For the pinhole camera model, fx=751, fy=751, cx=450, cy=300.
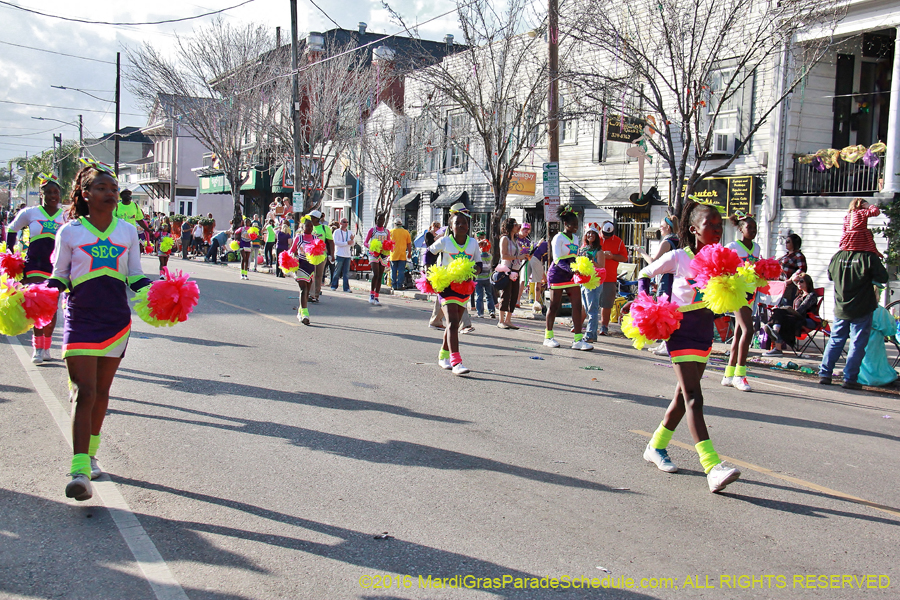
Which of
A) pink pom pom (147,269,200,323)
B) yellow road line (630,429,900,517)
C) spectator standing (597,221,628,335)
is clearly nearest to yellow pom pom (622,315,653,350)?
yellow road line (630,429,900,517)

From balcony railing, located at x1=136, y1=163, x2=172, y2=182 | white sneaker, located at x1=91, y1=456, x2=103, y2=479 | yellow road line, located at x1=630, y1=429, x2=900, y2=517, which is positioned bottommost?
yellow road line, located at x1=630, y1=429, x2=900, y2=517

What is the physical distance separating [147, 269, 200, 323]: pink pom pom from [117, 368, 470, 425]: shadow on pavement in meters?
2.15

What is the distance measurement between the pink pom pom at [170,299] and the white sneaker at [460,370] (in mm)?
4090

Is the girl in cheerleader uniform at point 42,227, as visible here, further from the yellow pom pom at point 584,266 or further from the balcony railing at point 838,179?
the balcony railing at point 838,179

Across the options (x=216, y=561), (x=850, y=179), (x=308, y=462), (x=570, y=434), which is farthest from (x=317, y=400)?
(x=850, y=179)

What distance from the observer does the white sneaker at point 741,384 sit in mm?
8531

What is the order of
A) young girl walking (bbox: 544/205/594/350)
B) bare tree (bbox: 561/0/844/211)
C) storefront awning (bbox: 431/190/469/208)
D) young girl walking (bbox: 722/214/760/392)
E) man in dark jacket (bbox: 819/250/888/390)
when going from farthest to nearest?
1. storefront awning (bbox: 431/190/469/208)
2. bare tree (bbox: 561/0/844/211)
3. young girl walking (bbox: 544/205/594/350)
4. man in dark jacket (bbox: 819/250/888/390)
5. young girl walking (bbox: 722/214/760/392)

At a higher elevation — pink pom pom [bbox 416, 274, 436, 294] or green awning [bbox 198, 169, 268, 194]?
green awning [bbox 198, 169, 268, 194]

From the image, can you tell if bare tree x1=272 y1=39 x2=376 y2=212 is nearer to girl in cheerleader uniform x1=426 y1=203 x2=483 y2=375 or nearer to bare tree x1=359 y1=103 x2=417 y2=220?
bare tree x1=359 y1=103 x2=417 y2=220

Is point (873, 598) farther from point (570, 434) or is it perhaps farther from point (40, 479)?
point (40, 479)

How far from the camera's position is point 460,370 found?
8.48 meters

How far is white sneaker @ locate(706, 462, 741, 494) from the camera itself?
471 centimetres

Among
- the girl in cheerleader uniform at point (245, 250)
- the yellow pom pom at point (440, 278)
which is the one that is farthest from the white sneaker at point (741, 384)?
the girl in cheerleader uniform at point (245, 250)

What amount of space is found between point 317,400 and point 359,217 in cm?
3053
